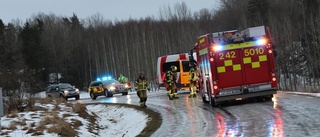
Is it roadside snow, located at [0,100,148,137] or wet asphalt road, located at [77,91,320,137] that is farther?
roadside snow, located at [0,100,148,137]

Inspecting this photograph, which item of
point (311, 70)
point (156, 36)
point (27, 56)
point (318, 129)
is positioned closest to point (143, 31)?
point (156, 36)

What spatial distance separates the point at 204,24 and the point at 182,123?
75992 mm

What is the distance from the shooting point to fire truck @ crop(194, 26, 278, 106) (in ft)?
50.1

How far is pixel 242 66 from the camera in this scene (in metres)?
15.4

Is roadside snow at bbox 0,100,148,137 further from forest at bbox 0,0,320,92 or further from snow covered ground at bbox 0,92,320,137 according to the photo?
forest at bbox 0,0,320,92

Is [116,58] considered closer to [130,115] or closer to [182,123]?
[130,115]

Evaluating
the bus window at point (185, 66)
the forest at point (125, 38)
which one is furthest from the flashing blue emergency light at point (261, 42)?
the forest at point (125, 38)

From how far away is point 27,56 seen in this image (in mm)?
70188

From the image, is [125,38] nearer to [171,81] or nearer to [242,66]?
[171,81]

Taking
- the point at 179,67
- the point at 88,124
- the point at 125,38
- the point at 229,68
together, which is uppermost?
Result: the point at 125,38

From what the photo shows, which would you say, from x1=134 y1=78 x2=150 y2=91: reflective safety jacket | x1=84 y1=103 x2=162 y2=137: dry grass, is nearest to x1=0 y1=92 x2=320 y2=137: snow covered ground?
x1=84 y1=103 x2=162 y2=137: dry grass

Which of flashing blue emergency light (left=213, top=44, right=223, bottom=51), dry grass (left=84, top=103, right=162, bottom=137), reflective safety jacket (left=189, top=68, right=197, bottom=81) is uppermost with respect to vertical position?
flashing blue emergency light (left=213, top=44, right=223, bottom=51)

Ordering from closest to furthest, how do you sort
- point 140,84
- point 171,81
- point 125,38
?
point 140,84 → point 171,81 → point 125,38

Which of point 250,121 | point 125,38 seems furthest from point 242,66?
point 125,38
